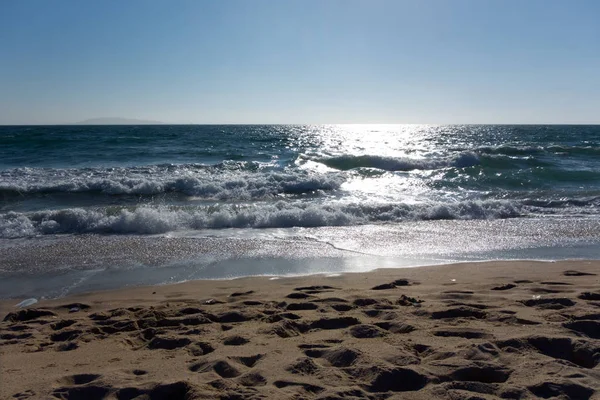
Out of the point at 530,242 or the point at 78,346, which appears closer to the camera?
the point at 78,346

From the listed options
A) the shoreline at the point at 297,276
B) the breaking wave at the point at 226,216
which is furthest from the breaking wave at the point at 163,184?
the shoreline at the point at 297,276

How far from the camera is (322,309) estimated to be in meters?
4.20

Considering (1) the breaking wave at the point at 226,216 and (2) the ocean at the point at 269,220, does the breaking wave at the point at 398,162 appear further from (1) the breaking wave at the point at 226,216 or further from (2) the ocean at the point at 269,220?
(1) the breaking wave at the point at 226,216

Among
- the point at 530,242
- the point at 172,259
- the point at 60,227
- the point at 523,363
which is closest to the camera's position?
the point at 523,363

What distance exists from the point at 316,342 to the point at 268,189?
1056 cm

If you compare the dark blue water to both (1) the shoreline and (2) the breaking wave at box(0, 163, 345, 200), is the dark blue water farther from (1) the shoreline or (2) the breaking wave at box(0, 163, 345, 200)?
(1) the shoreline

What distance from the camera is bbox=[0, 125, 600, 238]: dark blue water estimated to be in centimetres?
929

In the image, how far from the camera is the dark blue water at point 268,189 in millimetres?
9289

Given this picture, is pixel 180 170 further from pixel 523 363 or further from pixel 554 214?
pixel 523 363

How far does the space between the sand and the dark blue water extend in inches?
166

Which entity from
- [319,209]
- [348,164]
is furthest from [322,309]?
[348,164]

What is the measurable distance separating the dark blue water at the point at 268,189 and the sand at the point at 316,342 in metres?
4.21

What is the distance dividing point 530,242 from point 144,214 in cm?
683

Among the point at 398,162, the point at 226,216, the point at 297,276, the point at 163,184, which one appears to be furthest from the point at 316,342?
the point at 398,162
